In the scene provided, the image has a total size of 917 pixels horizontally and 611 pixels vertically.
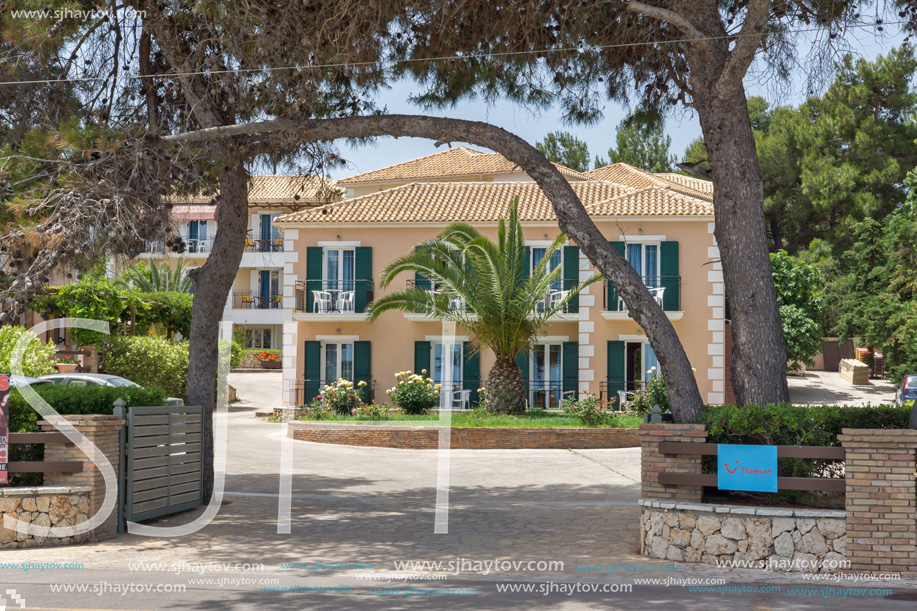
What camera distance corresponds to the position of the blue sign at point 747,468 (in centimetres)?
785

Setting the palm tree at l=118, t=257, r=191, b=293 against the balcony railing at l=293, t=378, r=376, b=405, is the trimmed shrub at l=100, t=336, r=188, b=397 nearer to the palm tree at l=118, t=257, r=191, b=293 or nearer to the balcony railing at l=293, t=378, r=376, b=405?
the balcony railing at l=293, t=378, r=376, b=405

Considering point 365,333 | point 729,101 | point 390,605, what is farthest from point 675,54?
point 365,333

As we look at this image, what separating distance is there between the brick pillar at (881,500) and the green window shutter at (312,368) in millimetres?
21589

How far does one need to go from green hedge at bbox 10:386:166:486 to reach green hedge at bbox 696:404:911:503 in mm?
6210

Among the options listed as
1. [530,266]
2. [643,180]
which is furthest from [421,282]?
[643,180]

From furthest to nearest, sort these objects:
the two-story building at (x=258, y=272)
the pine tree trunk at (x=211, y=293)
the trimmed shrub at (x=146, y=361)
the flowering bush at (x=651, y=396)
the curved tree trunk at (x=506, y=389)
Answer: the two-story building at (x=258, y=272) → the trimmed shrub at (x=146, y=361) → the curved tree trunk at (x=506, y=389) → the flowering bush at (x=651, y=396) → the pine tree trunk at (x=211, y=293)

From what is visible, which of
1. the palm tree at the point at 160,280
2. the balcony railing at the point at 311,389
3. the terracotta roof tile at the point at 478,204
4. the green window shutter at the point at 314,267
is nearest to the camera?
the terracotta roof tile at the point at 478,204

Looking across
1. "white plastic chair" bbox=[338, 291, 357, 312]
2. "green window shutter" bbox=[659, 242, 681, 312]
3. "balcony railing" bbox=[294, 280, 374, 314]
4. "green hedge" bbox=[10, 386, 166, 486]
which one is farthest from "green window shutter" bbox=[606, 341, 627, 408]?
"green hedge" bbox=[10, 386, 166, 486]

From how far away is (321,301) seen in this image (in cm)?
2789

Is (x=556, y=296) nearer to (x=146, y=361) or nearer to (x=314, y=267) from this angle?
(x=314, y=267)

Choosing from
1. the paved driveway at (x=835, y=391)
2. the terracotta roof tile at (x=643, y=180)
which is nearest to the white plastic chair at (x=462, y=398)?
the paved driveway at (x=835, y=391)

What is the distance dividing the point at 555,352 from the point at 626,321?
2.44m

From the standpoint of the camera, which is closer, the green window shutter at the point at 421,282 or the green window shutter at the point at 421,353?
the green window shutter at the point at 421,282

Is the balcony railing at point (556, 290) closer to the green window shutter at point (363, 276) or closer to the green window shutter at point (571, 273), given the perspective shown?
the green window shutter at point (571, 273)
